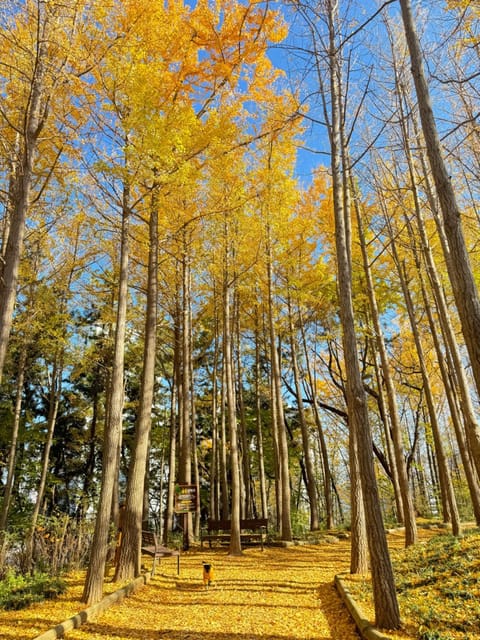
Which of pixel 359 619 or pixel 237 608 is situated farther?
pixel 237 608

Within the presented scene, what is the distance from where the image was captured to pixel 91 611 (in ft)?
15.1

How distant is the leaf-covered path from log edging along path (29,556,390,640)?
0.28 ft

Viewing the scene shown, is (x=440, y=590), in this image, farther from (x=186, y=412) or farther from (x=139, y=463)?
(x=186, y=412)

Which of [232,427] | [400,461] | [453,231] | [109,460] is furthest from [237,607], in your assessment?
[453,231]

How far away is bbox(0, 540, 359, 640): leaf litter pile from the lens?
13.3 feet

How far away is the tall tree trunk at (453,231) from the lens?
123 inches

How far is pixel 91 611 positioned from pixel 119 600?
3.07 ft

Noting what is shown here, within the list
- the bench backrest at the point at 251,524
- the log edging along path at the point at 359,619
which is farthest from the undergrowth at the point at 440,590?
the bench backrest at the point at 251,524

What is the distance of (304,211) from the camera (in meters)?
13.3

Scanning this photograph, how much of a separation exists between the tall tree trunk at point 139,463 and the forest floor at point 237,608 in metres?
0.46

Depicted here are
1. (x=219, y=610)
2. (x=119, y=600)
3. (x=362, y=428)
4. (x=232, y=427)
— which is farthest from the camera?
(x=232, y=427)

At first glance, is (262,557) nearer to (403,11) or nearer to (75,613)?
(75,613)

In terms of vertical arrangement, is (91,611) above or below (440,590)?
below

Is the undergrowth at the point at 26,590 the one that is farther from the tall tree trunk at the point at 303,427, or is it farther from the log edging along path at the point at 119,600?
the tall tree trunk at the point at 303,427
